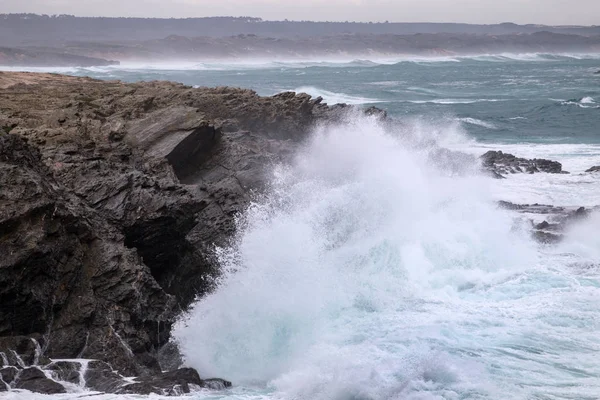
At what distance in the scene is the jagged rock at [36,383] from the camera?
23.7 feet

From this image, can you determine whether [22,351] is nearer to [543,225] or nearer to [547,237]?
[547,237]

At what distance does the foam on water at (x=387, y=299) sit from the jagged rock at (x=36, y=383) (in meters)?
2.21

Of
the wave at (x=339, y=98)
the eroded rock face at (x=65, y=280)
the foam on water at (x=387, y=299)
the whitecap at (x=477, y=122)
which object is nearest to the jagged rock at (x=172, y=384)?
the eroded rock face at (x=65, y=280)

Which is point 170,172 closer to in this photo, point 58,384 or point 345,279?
point 345,279

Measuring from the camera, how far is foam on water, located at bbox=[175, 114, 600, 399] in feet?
28.8

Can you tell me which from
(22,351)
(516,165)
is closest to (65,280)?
(22,351)

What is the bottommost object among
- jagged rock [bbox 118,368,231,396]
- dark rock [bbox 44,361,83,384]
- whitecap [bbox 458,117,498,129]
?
jagged rock [bbox 118,368,231,396]

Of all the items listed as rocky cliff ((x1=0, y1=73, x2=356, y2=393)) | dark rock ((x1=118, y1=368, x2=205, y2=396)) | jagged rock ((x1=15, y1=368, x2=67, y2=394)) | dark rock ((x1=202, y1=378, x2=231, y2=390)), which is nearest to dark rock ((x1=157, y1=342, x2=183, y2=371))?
rocky cliff ((x1=0, y1=73, x2=356, y2=393))

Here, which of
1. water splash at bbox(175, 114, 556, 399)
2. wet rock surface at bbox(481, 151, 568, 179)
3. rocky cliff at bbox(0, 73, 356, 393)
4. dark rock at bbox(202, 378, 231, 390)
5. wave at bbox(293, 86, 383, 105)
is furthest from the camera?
wave at bbox(293, 86, 383, 105)

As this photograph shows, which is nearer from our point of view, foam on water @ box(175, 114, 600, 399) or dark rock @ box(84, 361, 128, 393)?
dark rock @ box(84, 361, 128, 393)

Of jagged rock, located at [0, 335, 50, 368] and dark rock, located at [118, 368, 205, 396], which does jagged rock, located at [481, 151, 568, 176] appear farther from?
jagged rock, located at [0, 335, 50, 368]

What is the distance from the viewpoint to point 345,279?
473 inches

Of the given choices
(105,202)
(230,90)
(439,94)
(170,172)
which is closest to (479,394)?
(105,202)

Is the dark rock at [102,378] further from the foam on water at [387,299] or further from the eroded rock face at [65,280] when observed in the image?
the foam on water at [387,299]
